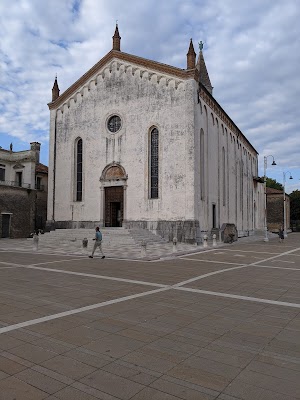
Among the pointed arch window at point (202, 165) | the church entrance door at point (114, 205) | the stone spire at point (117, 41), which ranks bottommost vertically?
the church entrance door at point (114, 205)

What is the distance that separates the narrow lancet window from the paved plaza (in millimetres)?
16384

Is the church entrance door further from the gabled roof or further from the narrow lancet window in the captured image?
the gabled roof

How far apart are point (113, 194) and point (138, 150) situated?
4088 mm

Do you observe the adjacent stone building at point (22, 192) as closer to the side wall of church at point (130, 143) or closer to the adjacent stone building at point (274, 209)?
the side wall of church at point (130, 143)

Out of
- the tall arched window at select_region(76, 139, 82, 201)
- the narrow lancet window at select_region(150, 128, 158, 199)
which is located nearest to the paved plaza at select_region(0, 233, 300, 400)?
the narrow lancet window at select_region(150, 128, 158, 199)

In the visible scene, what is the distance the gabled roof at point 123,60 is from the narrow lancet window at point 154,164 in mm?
4395

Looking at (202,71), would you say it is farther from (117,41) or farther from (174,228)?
(174,228)

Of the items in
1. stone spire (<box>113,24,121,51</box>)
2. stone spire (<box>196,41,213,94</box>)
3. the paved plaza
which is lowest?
the paved plaza

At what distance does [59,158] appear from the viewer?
30.6 meters

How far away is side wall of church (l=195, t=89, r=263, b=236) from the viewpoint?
26.3m

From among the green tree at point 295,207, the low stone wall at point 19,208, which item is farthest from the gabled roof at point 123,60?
the green tree at point 295,207

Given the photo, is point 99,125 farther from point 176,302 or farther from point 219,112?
point 176,302

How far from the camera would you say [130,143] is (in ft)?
88.5

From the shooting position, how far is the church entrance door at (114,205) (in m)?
27.5
